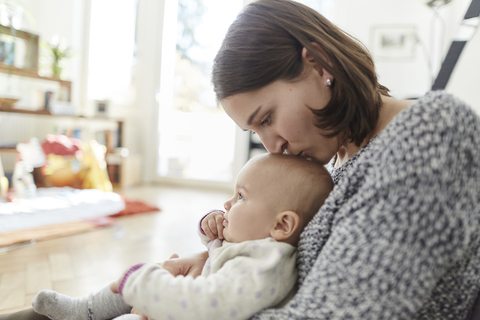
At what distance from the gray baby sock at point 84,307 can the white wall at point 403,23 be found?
3284mm

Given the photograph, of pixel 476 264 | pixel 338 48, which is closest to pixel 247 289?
pixel 476 264

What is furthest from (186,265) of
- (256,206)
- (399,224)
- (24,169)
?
(24,169)

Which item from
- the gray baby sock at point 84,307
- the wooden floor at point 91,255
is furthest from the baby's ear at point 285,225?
the wooden floor at point 91,255

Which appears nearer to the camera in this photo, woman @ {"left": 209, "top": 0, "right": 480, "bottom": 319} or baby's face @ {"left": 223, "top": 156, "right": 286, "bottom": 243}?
woman @ {"left": 209, "top": 0, "right": 480, "bottom": 319}

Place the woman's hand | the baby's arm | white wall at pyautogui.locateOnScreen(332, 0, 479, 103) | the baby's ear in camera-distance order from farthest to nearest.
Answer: white wall at pyautogui.locateOnScreen(332, 0, 479, 103) < the woman's hand < the baby's ear < the baby's arm

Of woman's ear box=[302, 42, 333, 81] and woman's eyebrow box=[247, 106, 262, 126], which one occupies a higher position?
woman's ear box=[302, 42, 333, 81]

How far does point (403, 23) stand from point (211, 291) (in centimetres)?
382

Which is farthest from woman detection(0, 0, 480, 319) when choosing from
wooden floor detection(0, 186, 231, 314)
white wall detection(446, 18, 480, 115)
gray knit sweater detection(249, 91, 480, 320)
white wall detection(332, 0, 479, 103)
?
white wall detection(332, 0, 479, 103)

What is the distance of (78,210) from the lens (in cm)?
275

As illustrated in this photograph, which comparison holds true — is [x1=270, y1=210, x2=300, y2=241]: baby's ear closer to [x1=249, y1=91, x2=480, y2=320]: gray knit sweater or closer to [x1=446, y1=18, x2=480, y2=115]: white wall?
[x1=249, y1=91, x2=480, y2=320]: gray knit sweater

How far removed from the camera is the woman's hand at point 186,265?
0.89 metres

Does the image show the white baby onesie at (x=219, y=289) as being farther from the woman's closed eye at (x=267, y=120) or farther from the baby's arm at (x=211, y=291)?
the woman's closed eye at (x=267, y=120)

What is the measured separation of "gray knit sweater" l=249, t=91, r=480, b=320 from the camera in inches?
21.6

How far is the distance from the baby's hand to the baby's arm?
0.75ft
